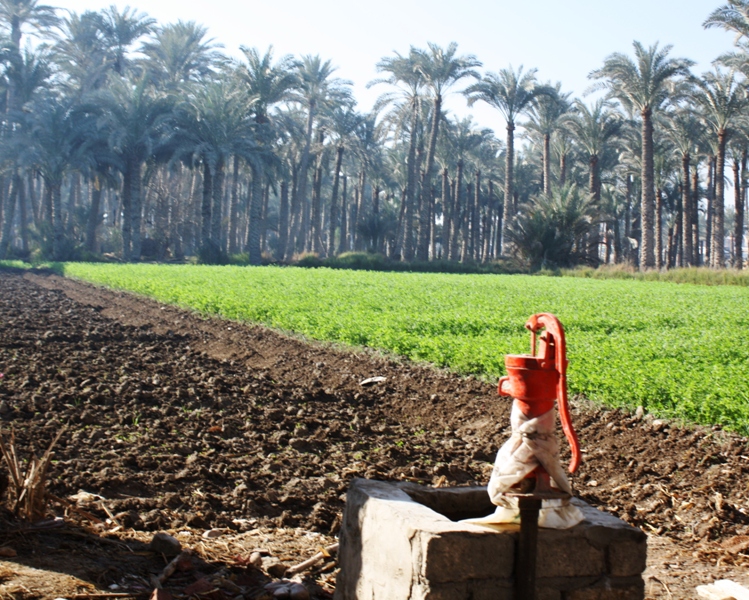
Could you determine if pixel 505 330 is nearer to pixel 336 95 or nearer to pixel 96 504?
pixel 96 504

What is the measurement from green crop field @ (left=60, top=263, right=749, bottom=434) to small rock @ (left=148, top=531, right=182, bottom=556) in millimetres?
4691

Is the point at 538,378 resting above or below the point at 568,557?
above

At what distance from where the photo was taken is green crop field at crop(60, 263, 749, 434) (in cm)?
781

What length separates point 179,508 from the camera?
4965 mm

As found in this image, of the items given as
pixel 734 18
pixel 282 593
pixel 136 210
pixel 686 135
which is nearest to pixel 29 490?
pixel 282 593

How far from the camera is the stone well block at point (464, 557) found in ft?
9.42

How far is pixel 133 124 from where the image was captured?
1909 inches

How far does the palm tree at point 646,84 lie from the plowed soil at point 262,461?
3401 cm

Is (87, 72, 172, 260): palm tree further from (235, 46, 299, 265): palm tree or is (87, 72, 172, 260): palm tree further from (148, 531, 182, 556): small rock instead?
(148, 531, 182, 556): small rock

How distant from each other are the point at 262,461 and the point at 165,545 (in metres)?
2.20

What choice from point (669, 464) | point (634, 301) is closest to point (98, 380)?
point (669, 464)

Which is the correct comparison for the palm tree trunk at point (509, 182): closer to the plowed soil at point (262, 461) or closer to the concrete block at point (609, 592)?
the plowed soil at point (262, 461)

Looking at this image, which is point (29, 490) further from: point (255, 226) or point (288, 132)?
point (288, 132)

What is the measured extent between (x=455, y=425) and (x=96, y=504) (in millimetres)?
4069
